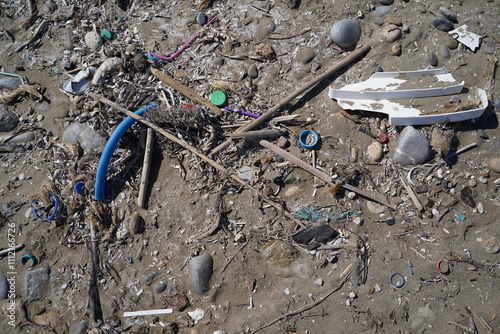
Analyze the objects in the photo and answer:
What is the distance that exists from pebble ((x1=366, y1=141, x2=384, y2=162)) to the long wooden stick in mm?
1122

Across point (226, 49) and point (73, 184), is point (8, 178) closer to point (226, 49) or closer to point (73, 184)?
→ point (73, 184)

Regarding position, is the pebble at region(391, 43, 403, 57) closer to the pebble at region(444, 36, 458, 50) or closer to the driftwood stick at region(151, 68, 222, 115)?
the pebble at region(444, 36, 458, 50)

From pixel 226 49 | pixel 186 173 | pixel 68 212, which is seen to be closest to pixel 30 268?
pixel 68 212

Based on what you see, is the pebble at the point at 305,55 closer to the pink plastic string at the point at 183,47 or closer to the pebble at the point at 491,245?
the pink plastic string at the point at 183,47

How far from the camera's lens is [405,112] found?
407cm

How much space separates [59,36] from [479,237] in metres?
6.50

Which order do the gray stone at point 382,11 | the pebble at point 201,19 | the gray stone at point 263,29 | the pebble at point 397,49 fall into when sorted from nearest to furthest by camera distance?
the pebble at point 397,49
the gray stone at point 382,11
the gray stone at point 263,29
the pebble at point 201,19

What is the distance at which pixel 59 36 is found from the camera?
5.12 meters

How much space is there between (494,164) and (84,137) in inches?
209

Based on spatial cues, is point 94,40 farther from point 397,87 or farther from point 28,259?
point 397,87

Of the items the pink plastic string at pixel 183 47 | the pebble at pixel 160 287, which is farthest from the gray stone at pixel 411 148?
the pebble at pixel 160 287

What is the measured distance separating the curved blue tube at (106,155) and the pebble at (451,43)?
4299 millimetres

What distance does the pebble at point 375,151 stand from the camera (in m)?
4.13

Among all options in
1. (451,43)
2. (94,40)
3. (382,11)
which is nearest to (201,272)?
(94,40)
